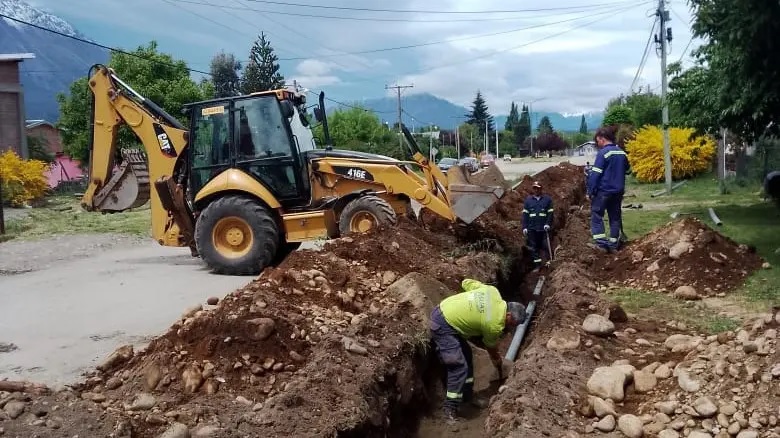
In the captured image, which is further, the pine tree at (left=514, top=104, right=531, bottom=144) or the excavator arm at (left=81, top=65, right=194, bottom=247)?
the pine tree at (left=514, top=104, right=531, bottom=144)

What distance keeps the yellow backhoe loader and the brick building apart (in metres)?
29.2

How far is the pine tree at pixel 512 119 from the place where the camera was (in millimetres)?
137613

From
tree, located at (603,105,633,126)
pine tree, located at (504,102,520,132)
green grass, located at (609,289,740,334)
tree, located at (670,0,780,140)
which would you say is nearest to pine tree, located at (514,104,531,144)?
pine tree, located at (504,102,520,132)

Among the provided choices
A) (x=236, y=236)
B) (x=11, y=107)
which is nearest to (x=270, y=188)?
(x=236, y=236)

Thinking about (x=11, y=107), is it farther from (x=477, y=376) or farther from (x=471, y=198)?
(x=477, y=376)

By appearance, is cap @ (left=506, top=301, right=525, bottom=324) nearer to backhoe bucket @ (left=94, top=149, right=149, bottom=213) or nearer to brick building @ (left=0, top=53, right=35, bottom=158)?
backhoe bucket @ (left=94, top=149, right=149, bottom=213)

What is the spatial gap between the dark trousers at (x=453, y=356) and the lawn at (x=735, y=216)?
3.35 metres

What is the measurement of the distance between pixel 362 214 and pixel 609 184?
145 inches

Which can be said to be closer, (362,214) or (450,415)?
(450,415)

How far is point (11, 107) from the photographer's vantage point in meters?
37.3

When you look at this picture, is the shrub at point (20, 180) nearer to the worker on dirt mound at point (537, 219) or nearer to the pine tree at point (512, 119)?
the worker on dirt mound at point (537, 219)

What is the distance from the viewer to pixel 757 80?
10.6 metres

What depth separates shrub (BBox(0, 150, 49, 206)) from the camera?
86.1 feet

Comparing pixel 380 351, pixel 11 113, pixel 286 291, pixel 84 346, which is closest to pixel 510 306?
pixel 380 351
